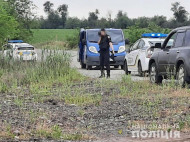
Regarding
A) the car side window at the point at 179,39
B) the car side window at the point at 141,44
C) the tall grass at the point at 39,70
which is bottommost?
the tall grass at the point at 39,70

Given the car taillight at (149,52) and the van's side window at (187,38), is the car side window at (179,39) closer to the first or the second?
the van's side window at (187,38)

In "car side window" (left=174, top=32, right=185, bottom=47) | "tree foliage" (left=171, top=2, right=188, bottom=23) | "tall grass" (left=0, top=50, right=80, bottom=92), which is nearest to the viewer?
"car side window" (left=174, top=32, right=185, bottom=47)

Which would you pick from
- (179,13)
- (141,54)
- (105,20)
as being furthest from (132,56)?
(179,13)

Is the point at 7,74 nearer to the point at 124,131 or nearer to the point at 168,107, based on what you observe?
the point at 168,107

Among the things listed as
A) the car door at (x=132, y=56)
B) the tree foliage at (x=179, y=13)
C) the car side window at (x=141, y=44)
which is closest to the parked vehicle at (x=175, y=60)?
the car side window at (x=141, y=44)

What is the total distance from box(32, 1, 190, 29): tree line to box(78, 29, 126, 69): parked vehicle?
61.0m

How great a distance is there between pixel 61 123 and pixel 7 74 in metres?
10.7

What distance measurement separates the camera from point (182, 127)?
29.6ft

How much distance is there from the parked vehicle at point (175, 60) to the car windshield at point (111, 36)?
12.0 m

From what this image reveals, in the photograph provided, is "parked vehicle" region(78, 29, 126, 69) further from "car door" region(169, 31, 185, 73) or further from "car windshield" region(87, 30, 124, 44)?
"car door" region(169, 31, 185, 73)

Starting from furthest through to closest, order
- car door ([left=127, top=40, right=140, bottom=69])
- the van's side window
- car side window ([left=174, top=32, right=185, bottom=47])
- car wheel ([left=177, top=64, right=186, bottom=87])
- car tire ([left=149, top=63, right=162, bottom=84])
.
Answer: car door ([left=127, top=40, right=140, bottom=69]) → car tire ([left=149, top=63, right=162, bottom=84]) → car side window ([left=174, top=32, right=185, bottom=47]) → the van's side window → car wheel ([left=177, top=64, right=186, bottom=87])

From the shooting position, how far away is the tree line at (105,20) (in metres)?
101

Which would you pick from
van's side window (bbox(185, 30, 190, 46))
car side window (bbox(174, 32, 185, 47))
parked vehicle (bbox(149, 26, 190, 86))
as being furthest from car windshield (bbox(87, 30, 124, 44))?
van's side window (bbox(185, 30, 190, 46))

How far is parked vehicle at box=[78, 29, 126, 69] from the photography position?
96.7 feet
